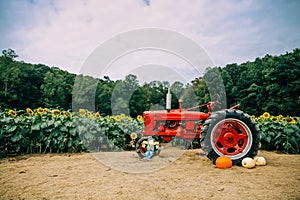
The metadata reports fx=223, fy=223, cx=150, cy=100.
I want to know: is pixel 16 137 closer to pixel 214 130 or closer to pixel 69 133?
pixel 69 133

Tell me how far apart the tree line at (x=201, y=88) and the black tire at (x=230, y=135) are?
15.3m

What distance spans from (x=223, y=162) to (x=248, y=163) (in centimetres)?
44

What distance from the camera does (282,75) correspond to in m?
26.3

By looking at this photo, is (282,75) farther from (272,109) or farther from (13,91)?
(13,91)

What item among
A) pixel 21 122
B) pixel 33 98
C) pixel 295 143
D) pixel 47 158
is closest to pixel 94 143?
pixel 47 158

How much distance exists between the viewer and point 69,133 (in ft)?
18.5

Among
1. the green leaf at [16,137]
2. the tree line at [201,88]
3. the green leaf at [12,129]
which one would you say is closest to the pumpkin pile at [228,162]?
the green leaf at [16,137]

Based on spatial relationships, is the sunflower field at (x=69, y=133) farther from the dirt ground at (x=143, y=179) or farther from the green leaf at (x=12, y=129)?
the dirt ground at (x=143, y=179)

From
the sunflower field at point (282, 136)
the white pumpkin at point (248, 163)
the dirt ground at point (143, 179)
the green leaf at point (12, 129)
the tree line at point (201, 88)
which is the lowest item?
the dirt ground at point (143, 179)

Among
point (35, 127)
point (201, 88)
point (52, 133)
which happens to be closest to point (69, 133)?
point (52, 133)

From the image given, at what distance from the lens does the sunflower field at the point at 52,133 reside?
203 inches

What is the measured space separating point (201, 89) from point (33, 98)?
74.7 ft

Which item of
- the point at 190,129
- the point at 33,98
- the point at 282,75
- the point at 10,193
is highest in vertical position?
the point at 282,75

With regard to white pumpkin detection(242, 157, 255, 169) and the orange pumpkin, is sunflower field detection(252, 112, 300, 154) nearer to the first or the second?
white pumpkin detection(242, 157, 255, 169)
